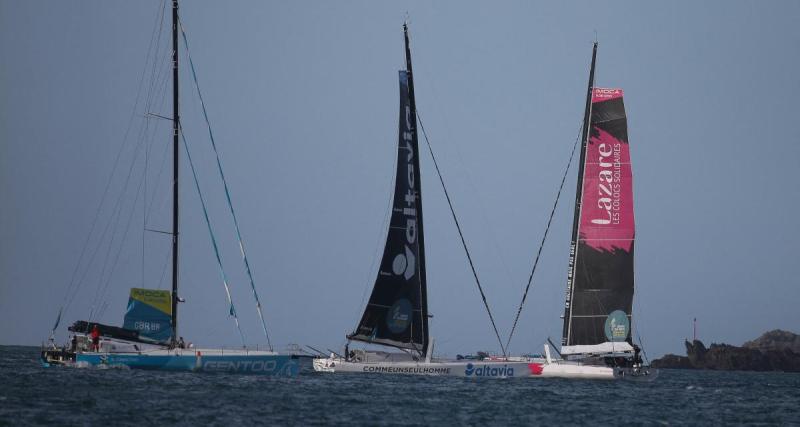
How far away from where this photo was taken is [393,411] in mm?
43219

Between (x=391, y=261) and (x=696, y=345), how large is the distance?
386ft

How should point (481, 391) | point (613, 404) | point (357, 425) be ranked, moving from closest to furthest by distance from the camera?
point (357, 425), point (613, 404), point (481, 391)

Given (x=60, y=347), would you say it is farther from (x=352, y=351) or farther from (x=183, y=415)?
(x=183, y=415)

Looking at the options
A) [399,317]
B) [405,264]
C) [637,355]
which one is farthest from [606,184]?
[399,317]

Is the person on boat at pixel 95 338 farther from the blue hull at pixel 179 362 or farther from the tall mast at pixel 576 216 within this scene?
the tall mast at pixel 576 216

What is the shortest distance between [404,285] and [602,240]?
10571 millimetres

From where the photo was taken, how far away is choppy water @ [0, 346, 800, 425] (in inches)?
1529

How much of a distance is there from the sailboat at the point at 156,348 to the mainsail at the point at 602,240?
15.3m

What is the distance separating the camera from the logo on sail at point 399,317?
60000mm

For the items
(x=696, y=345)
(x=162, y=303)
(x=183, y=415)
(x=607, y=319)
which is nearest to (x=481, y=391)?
(x=607, y=319)

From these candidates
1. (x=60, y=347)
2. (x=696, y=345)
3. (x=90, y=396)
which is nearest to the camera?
(x=90, y=396)

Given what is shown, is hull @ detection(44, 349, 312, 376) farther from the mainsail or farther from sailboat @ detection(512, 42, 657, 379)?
the mainsail

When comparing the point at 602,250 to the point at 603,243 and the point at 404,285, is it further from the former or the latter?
the point at 404,285

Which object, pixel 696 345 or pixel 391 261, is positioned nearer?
pixel 391 261
